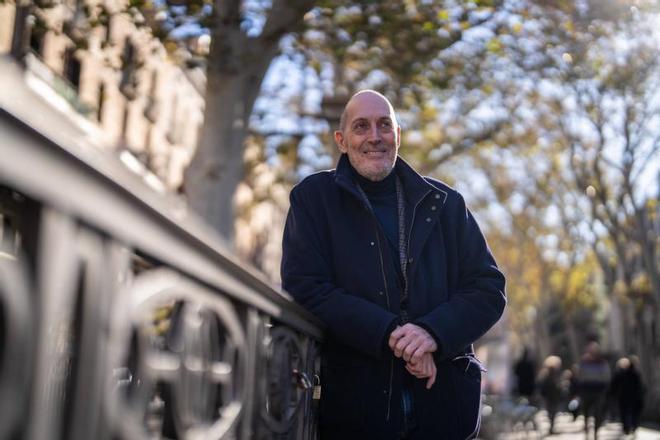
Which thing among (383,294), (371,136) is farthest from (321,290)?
(371,136)

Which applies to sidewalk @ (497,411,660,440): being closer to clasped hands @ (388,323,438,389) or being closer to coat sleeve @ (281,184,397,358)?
coat sleeve @ (281,184,397,358)

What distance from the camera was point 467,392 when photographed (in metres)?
3.33

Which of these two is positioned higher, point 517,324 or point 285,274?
point 517,324

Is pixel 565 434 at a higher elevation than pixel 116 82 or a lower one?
lower

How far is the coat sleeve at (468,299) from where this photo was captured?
321 centimetres

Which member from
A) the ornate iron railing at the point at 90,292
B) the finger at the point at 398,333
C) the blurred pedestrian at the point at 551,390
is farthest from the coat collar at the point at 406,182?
the blurred pedestrian at the point at 551,390

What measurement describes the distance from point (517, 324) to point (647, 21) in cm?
5000

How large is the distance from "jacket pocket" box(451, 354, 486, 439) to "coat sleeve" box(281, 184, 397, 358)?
31 centimetres

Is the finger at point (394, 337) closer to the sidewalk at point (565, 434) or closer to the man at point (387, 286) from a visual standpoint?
the man at point (387, 286)

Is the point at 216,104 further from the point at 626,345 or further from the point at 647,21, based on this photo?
the point at 626,345

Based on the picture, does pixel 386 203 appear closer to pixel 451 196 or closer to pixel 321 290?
pixel 451 196

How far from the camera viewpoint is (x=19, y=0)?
1170cm

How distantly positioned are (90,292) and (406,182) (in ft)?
7.31

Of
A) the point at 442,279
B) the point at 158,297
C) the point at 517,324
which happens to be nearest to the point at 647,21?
the point at 442,279
